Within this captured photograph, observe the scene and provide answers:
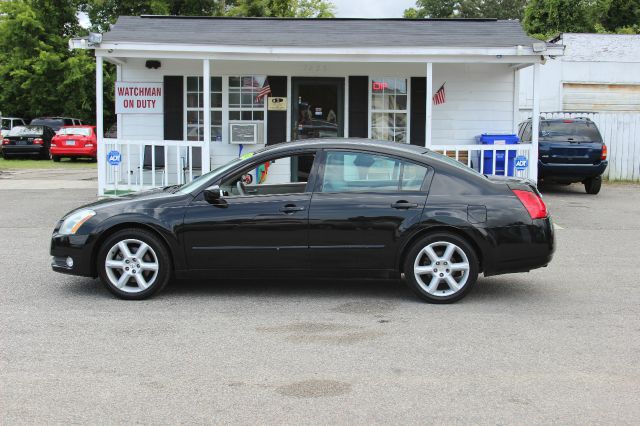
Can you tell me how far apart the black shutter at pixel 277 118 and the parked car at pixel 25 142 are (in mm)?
17030

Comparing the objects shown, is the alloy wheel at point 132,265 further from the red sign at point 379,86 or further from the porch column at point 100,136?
the red sign at point 379,86

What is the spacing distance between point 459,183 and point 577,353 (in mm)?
2080

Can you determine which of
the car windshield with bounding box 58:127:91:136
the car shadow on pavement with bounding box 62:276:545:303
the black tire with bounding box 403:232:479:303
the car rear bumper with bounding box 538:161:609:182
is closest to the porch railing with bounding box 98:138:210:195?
the car shadow on pavement with bounding box 62:276:545:303

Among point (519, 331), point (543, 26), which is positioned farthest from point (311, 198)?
point (543, 26)

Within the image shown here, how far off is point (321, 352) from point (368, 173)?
85.1 inches

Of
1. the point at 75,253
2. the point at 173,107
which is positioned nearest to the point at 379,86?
the point at 173,107

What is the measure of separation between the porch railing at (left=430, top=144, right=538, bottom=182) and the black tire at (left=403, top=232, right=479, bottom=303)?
6207 mm

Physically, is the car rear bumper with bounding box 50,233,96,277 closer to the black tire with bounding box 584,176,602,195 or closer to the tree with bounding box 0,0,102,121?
the black tire with bounding box 584,176,602,195

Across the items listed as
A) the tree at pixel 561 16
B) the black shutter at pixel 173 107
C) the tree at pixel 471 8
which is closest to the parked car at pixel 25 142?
the black shutter at pixel 173 107

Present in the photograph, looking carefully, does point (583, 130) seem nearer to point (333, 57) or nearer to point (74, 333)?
point (333, 57)

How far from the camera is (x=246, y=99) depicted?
15.8 meters

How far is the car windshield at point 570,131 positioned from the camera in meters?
16.6

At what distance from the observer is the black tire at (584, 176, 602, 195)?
55.9ft

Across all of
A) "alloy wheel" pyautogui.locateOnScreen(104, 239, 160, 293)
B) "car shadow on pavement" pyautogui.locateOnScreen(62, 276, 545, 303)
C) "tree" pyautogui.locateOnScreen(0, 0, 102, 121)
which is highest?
"tree" pyautogui.locateOnScreen(0, 0, 102, 121)
